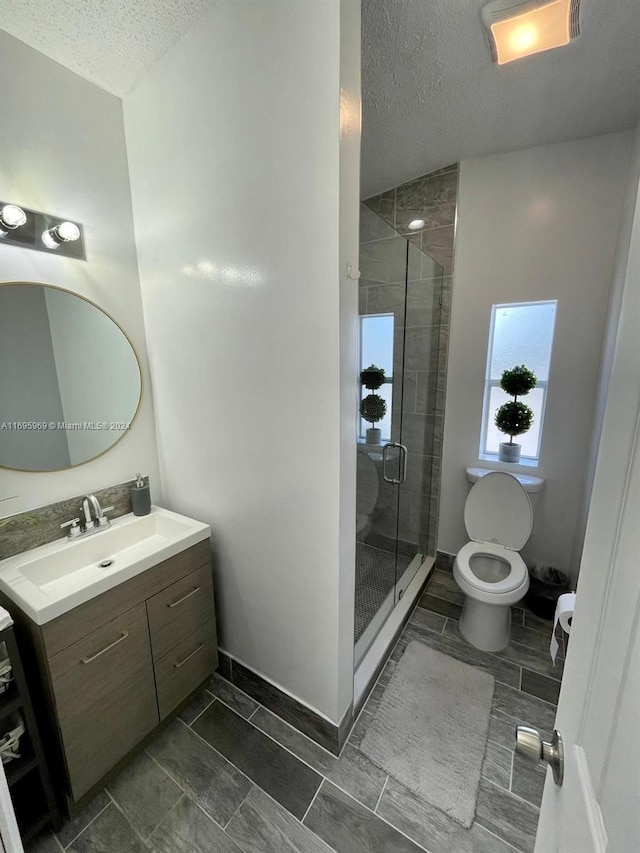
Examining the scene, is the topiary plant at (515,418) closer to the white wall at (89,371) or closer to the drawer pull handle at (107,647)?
the white wall at (89,371)

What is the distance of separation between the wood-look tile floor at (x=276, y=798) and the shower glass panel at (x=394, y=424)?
0.51 meters

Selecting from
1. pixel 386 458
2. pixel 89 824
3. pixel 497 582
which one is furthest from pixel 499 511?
pixel 89 824

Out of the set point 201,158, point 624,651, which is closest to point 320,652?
point 624,651

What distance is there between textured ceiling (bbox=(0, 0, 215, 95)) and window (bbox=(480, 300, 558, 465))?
2157mm

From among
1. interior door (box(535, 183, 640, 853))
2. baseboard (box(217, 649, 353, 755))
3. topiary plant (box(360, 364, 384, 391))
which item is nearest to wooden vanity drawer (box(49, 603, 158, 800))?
baseboard (box(217, 649, 353, 755))

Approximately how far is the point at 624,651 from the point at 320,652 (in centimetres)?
127

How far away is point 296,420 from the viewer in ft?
4.35

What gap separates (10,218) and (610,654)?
2086 mm

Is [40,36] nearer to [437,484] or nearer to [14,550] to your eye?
[14,550]

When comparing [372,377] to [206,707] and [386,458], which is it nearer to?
[386,458]

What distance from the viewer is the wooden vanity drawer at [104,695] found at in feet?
3.88

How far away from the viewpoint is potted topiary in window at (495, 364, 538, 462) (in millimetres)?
2197

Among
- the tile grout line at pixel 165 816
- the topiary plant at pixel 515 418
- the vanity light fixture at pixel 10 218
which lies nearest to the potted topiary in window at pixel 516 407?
the topiary plant at pixel 515 418

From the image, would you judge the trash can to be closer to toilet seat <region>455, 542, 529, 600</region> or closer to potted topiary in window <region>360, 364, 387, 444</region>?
toilet seat <region>455, 542, 529, 600</region>
